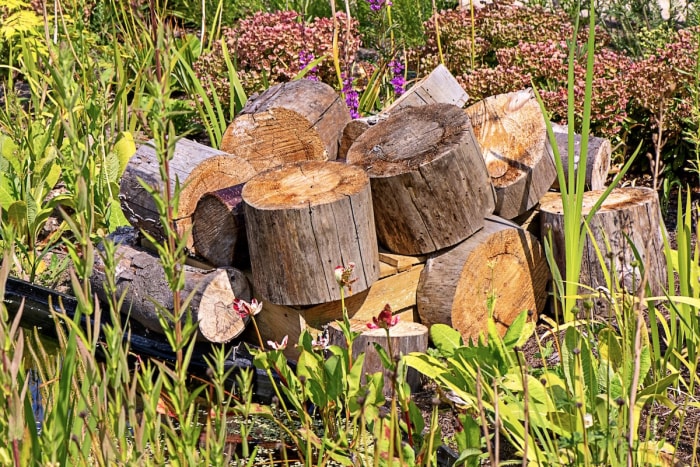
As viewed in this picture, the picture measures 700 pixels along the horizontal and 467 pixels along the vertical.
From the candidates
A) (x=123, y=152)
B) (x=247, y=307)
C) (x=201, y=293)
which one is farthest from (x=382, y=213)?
(x=123, y=152)

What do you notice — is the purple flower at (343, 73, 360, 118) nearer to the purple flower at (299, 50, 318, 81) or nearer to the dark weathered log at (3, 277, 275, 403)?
the purple flower at (299, 50, 318, 81)

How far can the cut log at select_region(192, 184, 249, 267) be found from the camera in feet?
11.3

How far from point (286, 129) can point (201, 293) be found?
91 centimetres

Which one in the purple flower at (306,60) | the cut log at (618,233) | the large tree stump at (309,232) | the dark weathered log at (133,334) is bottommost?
the dark weathered log at (133,334)

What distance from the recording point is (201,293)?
3461 mm

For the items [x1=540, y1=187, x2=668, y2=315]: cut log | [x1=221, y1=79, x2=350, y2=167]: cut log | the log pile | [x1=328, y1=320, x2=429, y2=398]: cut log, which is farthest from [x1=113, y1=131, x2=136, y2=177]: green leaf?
[x1=540, y1=187, x2=668, y2=315]: cut log

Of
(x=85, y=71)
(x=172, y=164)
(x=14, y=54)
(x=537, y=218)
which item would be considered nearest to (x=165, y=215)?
(x=172, y=164)

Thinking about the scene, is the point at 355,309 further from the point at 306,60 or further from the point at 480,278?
the point at 306,60

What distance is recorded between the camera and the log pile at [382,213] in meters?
3.15

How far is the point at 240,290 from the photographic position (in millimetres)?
3537

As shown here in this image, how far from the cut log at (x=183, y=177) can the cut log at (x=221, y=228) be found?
3.2 inches

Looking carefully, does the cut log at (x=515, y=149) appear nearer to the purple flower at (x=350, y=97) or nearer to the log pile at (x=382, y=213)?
the log pile at (x=382, y=213)

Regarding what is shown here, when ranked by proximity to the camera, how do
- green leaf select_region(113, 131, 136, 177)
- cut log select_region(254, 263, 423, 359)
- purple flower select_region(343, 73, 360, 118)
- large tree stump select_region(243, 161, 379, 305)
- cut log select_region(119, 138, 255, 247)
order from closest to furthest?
large tree stump select_region(243, 161, 379, 305)
cut log select_region(254, 263, 423, 359)
cut log select_region(119, 138, 255, 247)
green leaf select_region(113, 131, 136, 177)
purple flower select_region(343, 73, 360, 118)

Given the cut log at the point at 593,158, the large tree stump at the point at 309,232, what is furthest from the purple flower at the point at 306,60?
the large tree stump at the point at 309,232
